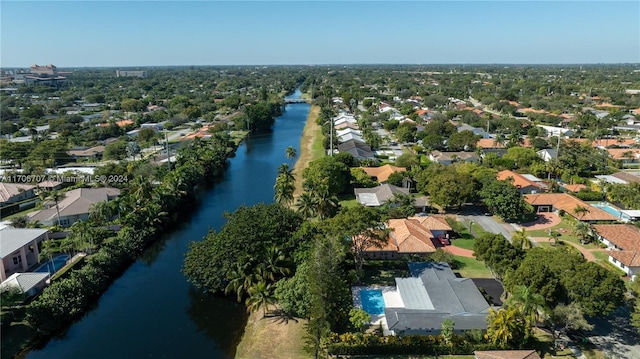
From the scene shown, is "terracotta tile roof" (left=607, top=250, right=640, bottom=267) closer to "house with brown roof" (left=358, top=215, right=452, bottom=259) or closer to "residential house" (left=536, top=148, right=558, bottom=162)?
"house with brown roof" (left=358, top=215, right=452, bottom=259)

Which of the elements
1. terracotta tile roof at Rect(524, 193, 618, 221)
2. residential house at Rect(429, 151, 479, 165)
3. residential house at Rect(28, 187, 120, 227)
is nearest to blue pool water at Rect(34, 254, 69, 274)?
residential house at Rect(28, 187, 120, 227)

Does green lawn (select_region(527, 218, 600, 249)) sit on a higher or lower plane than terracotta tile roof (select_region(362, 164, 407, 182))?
lower

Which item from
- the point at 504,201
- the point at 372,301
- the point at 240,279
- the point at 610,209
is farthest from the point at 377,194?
the point at 610,209

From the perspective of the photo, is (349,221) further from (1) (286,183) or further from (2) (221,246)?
(1) (286,183)

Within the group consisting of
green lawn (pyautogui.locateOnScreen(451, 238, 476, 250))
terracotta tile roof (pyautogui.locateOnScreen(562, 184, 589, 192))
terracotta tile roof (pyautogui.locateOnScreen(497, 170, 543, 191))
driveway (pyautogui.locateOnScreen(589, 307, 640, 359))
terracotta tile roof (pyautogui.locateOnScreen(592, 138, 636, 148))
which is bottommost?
driveway (pyautogui.locateOnScreen(589, 307, 640, 359))

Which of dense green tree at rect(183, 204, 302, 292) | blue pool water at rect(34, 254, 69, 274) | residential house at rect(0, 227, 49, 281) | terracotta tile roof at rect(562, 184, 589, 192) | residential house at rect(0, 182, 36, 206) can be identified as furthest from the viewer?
terracotta tile roof at rect(562, 184, 589, 192)

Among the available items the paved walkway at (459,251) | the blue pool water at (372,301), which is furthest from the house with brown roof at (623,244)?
the blue pool water at (372,301)

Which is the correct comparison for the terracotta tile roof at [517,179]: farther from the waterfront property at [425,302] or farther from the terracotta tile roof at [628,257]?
the waterfront property at [425,302]
